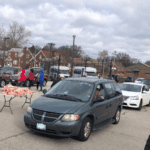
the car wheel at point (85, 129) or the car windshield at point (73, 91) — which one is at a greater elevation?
the car windshield at point (73, 91)

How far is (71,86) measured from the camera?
649cm

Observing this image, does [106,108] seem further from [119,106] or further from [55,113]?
[55,113]

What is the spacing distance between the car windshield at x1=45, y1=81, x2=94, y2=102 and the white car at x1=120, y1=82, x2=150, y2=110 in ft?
18.7

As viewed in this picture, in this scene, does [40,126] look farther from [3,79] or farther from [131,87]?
[3,79]

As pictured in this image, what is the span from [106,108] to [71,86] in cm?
132

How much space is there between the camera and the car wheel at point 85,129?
17.1 feet

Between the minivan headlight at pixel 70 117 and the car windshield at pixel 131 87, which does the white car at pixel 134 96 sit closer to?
the car windshield at pixel 131 87

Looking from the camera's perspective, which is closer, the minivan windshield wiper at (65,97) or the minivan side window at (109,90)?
the minivan windshield wiper at (65,97)

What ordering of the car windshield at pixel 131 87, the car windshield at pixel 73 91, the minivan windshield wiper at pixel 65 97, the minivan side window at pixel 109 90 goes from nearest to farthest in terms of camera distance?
the minivan windshield wiper at pixel 65 97 → the car windshield at pixel 73 91 → the minivan side window at pixel 109 90 → the car windshield at pixel 131 87

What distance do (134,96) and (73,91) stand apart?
6.31m

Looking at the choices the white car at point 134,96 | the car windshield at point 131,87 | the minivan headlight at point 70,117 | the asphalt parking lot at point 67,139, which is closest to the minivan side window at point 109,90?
the asphalt parking lot at point 67,139

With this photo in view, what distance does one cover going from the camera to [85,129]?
5355 mm

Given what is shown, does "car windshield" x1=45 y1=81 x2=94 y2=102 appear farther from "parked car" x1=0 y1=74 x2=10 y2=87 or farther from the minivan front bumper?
"parked car" x1=0 y1=74 x2=10 y2=87

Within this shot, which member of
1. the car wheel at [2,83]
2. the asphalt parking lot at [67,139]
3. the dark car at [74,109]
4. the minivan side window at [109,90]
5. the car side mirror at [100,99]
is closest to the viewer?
the asphalt parking lot at [67,139]
